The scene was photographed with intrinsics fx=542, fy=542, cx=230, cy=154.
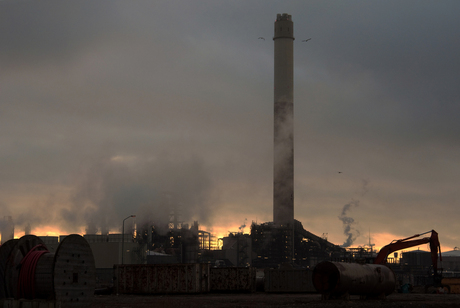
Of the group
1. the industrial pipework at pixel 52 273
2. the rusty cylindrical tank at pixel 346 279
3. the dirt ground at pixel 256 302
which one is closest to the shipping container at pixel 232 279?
the dirt ground at pixel 256 302

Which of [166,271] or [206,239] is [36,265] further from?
[206,239]

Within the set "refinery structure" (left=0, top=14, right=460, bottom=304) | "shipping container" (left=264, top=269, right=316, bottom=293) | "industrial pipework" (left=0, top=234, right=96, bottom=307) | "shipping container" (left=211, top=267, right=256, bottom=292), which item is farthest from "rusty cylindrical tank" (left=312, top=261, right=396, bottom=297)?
"refinery structure" (left=0, top=14, right=460, bottom=304)

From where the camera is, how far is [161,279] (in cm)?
4188

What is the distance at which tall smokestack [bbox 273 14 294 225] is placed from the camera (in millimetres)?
110500

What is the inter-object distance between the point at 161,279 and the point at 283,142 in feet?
237

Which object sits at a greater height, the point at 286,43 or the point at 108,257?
the point at 286,43

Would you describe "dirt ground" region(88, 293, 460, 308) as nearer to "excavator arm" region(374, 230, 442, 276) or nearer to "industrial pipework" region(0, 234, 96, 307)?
"industrial pipework" region(0, 234, 96, 307)

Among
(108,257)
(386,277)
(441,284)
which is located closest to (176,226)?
(108,257)

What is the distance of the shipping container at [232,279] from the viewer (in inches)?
1766

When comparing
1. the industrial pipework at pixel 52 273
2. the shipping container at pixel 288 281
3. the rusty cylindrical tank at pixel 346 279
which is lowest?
the shipping container at pixel 288 281

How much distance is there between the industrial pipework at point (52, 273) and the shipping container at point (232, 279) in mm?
25929

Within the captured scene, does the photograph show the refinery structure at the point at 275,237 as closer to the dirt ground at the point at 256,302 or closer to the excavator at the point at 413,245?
the excavator at the point at 413,245

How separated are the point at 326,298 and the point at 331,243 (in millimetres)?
101034

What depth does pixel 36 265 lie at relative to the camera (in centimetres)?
1920
